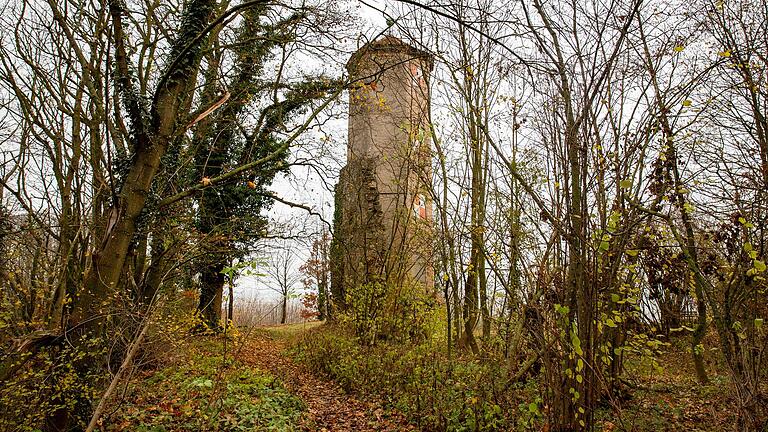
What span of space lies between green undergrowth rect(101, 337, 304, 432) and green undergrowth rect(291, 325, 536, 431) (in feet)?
4.77

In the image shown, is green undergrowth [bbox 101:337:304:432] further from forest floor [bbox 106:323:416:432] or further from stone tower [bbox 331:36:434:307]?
stone tower [bbox 331:36:434:307]

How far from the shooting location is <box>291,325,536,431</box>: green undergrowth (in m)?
5.23

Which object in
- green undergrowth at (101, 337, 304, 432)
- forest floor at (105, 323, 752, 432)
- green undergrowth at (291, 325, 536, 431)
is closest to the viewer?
forest floor at (105, 323, 752, 432)

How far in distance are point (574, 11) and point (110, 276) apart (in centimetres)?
557

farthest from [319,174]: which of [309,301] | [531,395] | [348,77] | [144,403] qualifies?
[309,301]

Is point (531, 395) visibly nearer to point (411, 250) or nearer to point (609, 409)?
point (609, 409)

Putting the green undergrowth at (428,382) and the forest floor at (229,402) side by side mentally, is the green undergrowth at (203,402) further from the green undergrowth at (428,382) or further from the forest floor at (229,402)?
the green undergrowth at (428,382)

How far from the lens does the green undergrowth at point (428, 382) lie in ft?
17.1

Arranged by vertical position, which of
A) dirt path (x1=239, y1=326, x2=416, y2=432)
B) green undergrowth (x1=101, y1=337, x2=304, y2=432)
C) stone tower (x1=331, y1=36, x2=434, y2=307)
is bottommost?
dirt path (x1=239, y1=326, x2=416, y2=432)

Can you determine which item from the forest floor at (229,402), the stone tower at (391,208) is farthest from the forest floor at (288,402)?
the stone tower at (391,208)

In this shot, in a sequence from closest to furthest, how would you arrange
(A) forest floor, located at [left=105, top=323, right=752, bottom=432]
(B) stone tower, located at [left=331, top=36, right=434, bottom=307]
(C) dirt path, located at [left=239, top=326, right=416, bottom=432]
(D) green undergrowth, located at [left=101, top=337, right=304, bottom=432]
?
(A) forest floor, located at [left=105, top=323, right=752, bottom=432]
(D) green undergrowth, located at [left=101, top=337, right=304, bottom=432]
(C) dirt path, located at [left=239, top=326, right=416, bottom=432]
(B) stone tower, located at [left=331, top=36, right=434, bottom=307]

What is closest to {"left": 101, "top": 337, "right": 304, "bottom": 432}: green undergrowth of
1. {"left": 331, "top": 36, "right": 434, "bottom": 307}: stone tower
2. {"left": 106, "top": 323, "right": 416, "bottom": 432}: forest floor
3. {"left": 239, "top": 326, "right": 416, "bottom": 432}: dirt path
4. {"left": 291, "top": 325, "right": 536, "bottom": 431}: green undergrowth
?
{"left": 106, "top": 323, "right": 416, "bottom": 432}: forest floor

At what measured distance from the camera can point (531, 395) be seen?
18.7ft

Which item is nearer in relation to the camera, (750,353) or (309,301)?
(750,353)
